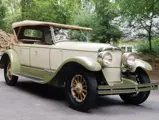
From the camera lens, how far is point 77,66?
230 inches

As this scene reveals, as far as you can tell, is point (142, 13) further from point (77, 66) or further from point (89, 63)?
point (89, 63)

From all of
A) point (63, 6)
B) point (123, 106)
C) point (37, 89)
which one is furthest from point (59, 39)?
point (63, 6)

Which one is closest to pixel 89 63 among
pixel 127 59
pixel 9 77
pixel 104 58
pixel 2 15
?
pixel 104 58

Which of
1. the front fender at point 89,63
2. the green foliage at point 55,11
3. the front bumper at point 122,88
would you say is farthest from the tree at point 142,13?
the green foliage at point 55,11

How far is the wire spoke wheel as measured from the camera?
5582 millimetres

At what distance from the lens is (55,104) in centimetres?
608

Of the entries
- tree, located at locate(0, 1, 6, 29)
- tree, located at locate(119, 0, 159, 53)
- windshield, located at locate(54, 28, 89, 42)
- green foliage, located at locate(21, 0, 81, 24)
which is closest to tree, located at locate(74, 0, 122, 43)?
tree, located at locate(119, 0, 159, 53)

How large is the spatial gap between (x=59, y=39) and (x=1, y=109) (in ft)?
7.69

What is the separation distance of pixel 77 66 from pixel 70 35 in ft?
5.95

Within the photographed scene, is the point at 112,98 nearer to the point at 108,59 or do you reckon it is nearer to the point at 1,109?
the point at 108,59

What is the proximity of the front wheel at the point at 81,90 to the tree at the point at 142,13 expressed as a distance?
536cm

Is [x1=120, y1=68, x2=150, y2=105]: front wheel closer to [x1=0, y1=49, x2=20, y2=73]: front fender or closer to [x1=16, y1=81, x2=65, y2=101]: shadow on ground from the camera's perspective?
[x1=16, y1=81, x2=65, y2=101]: shadow on ground

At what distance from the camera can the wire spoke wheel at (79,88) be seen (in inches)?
220

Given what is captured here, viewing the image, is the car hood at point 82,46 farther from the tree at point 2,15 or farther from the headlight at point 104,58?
the tree at point 2,15
